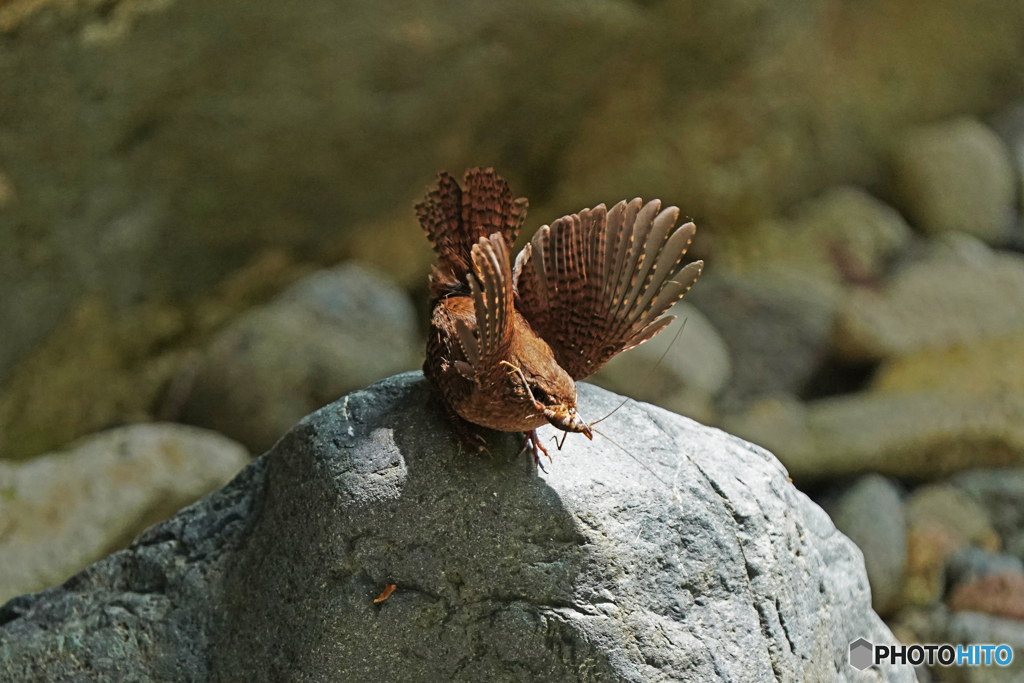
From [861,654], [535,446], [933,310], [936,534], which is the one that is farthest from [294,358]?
[933,310]

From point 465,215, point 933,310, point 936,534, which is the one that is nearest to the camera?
point 465,215

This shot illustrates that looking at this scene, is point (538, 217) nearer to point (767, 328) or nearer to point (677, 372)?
point (677, 372)

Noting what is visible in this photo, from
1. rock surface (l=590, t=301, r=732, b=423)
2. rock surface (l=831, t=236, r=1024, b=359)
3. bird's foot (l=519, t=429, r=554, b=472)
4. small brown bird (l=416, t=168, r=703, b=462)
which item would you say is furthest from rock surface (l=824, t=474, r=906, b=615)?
small brown bird (l=416, t=168, r=703, b=462)

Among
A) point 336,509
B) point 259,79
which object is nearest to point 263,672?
point 336,509

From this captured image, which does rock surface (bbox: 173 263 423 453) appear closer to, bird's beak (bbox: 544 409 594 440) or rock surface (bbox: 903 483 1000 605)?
bird's beak (bbox: 544 409 594 440)

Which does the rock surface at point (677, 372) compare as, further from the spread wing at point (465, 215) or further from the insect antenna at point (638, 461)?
the spread wing at point (465, 215)
